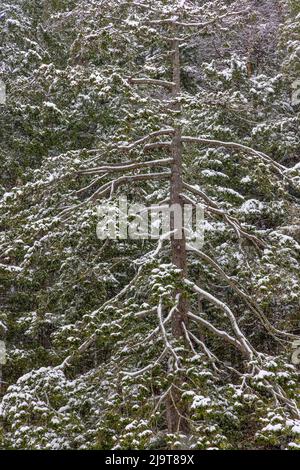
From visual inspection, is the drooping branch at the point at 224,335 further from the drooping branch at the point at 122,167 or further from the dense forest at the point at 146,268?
the drooping branch at the point at 122,167

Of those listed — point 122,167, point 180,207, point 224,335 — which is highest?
point 122,167

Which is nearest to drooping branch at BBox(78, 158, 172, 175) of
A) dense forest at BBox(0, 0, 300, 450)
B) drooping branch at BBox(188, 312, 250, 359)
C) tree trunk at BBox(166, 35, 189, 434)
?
dense forest at BBox(0, 0, 300, 450)

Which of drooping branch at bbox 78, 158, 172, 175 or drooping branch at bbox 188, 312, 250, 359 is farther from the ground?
drooping branch at bbox 78, 158, 172, 175

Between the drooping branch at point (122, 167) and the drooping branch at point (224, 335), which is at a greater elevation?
the drooping branch at point (122, 167)

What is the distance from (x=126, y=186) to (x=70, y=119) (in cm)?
527

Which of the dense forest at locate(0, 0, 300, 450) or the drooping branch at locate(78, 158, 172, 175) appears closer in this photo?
the dense forest at locate(0, 0, 300, 450)

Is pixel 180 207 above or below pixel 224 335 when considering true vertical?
above

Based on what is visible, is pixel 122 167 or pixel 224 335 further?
pixel 122 167

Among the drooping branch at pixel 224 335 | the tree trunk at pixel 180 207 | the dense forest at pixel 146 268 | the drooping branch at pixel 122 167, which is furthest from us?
the drooping branch at pixel 122 167

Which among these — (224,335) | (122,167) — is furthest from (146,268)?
(122,167)

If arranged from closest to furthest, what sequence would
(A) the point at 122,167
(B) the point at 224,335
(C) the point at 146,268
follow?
(C) the point at 146,268, (B) the point at 224,335, (A) the point at 122,167

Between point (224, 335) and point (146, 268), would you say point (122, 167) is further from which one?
point (224, 335)

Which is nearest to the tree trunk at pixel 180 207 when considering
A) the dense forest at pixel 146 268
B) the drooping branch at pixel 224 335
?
the dense forest at pixel 146 268

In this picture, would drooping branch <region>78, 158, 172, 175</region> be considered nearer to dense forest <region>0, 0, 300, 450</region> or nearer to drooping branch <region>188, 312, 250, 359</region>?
dense forest <region>0, 0, 300, 450</region>
